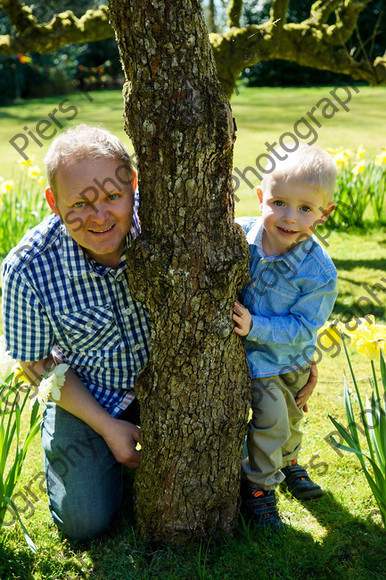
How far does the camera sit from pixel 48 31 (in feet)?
14.2

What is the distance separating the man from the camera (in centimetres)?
187

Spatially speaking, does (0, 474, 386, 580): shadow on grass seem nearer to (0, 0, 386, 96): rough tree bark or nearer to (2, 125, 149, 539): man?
(2, 125, 149, 539): man

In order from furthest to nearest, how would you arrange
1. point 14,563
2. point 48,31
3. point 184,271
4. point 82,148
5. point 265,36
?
point 48,31
point 265,36
point 14,563
point 82,148
point 184,271

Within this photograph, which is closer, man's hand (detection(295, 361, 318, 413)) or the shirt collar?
the shirt collar

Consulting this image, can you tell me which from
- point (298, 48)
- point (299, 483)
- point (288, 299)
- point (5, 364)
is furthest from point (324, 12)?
point (5, 364)

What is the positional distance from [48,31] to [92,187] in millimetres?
3096

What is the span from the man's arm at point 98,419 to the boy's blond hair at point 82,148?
2.35ft

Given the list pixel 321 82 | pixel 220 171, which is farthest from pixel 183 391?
pixel 321 82

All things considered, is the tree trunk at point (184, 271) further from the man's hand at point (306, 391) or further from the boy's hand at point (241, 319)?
the man's hand at point (306, 391)

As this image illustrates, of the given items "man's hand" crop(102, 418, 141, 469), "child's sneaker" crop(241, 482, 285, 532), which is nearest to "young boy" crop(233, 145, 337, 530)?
"child's sneaker" crop(241, 482, 285, 532)

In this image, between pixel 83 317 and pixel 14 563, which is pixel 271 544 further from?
pixel 83 317

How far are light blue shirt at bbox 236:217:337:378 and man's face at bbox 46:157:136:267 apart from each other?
1.76ft

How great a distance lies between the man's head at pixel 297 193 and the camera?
191 centimetres

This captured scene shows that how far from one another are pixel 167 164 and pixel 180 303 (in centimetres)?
43
